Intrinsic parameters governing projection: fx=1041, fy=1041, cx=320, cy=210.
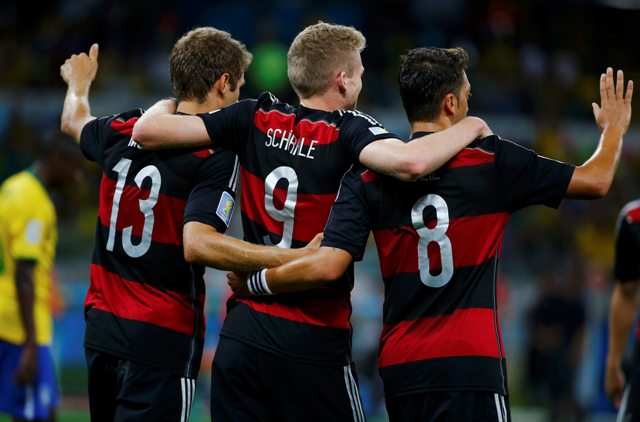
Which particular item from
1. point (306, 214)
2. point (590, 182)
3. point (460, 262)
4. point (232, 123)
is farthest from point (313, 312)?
point (590, 182)

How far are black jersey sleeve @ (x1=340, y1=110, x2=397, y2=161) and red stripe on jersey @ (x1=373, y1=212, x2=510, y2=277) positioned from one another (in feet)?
1.22

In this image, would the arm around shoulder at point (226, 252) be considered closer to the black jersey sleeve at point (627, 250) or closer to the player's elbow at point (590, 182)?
the player's elbow at point (590, 182)

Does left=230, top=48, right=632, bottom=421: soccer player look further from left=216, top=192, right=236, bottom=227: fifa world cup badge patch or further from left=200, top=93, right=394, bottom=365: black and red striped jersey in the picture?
left=216, top=192, right=236, bottom=227: fifa world cup badge patch

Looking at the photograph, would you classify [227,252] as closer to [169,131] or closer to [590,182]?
[169,131]

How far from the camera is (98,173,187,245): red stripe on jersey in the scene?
190 inches

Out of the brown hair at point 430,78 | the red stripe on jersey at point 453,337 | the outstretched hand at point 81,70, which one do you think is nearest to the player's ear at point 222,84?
the brown hair at point 430,78

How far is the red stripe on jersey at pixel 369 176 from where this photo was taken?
4293mm

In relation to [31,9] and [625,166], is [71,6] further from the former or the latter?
[625,166]

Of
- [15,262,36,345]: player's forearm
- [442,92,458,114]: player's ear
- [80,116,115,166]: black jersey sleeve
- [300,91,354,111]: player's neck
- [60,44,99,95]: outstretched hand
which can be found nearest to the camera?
[442,92,458,114]: player's ear

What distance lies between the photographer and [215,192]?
461 cm

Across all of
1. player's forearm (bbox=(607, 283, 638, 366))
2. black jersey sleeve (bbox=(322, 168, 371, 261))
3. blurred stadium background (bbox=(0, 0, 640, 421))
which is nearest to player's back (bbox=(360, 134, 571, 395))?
black jersey sleeve (bbox=(322, 168, 371, 261))

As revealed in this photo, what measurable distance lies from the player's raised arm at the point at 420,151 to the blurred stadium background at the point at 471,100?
764 cm

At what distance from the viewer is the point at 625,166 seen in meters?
14.8

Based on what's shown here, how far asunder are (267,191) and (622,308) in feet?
8.70
